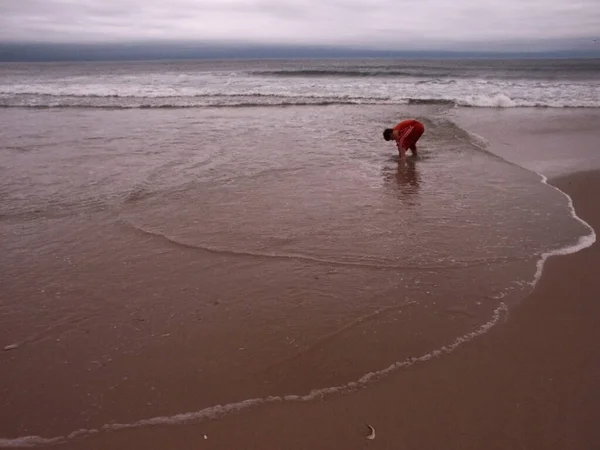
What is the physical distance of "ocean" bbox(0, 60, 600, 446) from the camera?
2971 millimetres

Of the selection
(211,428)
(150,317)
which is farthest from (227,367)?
(150,317)

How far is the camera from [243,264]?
448 centimetres

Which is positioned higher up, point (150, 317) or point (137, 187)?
point (137, 187)

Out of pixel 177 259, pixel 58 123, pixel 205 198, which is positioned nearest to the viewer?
pixel 177 259

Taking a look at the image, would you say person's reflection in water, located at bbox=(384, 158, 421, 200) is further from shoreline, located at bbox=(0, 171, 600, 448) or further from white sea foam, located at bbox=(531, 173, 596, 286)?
shoreline, located at bbox=(0, 171, 600, 448)

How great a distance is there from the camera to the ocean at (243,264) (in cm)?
297

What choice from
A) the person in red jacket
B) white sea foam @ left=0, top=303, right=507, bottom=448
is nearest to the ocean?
white sea foam @ left=0, top=303, right=507, bottom=448

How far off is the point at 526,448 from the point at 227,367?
1.88m

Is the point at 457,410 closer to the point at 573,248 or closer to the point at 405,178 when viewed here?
the point at 573,248

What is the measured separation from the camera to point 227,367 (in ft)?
10.1

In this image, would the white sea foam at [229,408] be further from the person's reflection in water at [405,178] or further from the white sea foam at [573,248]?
the person's reflection in water at [405,178]

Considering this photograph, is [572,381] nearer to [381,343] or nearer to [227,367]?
[381,343]

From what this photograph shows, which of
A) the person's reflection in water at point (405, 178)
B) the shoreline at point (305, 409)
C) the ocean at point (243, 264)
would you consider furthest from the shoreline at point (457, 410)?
the person's reflection in water at point (405, 178)

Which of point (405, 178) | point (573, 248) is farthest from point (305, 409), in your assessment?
point (405, 178)
